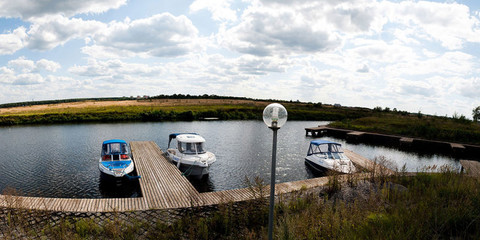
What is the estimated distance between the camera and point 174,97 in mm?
117000

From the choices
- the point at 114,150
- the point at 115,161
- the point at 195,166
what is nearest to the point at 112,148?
the point at 114,150

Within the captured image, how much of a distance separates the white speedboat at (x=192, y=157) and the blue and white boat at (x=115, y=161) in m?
3.67

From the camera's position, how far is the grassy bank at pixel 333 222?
686 centimetres

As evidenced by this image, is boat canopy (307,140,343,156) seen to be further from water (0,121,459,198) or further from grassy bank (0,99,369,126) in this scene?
grassy bank (0,99,369,126)

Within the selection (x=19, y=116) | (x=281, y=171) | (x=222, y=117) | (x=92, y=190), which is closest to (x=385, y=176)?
(x=281, y=171)

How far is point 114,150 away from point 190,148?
6313 millimetres

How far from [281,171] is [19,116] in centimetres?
6351

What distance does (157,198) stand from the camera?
13.3 m

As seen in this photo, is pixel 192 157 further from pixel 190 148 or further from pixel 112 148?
pixel 112 148

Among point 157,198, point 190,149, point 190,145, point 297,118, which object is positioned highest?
point 297,118

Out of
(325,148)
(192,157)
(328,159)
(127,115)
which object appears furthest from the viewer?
(127,115)

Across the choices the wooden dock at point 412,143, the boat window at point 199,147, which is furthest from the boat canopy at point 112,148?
the wooden dock at point 412,143

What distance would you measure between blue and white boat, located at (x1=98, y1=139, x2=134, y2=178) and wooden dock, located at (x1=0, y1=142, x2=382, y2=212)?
1119 mm

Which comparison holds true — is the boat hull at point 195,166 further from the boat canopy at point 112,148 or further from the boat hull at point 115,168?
the boat canopy at point 112,148
